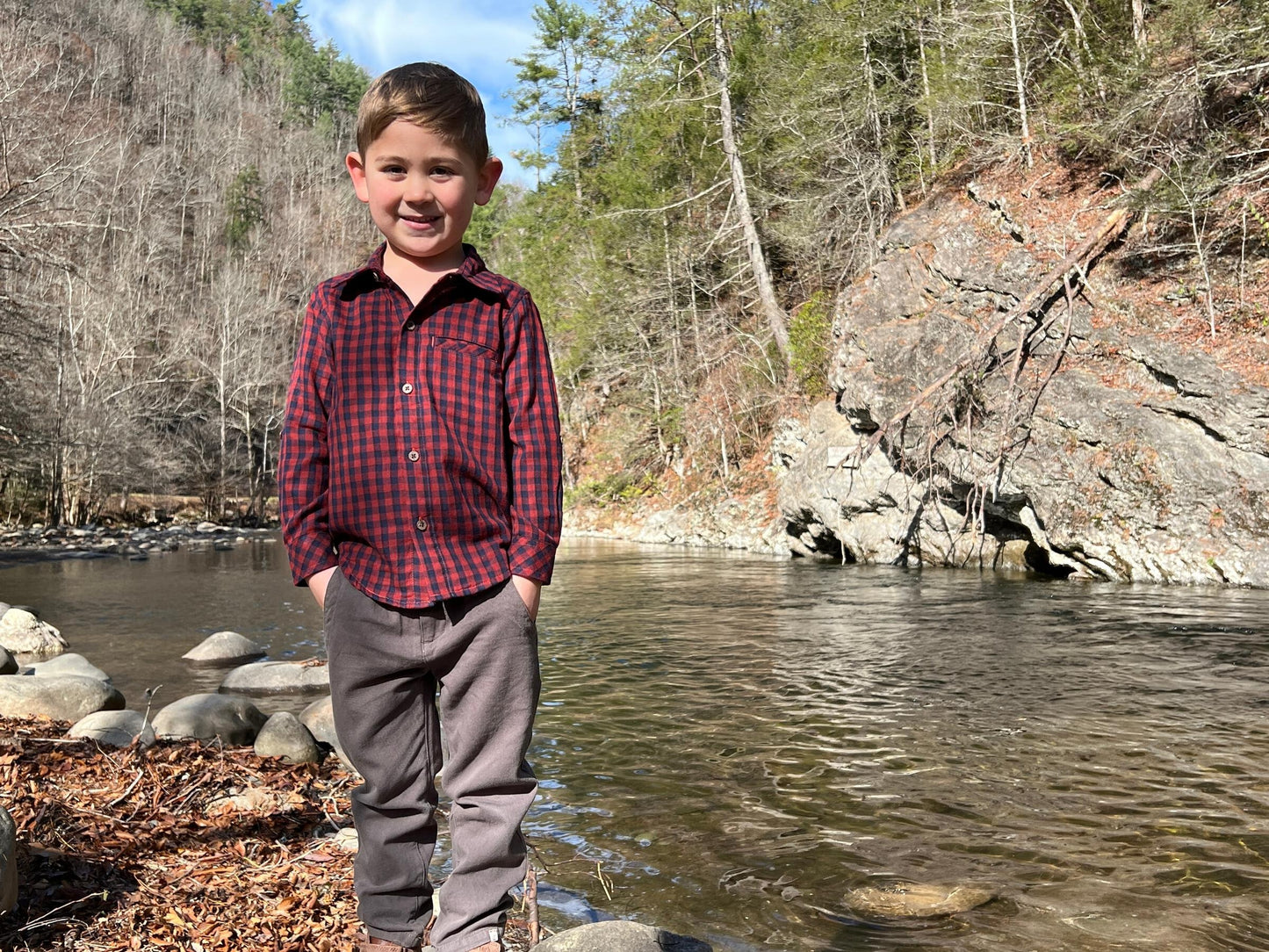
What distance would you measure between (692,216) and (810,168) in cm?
542

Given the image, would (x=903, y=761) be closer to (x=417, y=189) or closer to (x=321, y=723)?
(x=321, y=723)

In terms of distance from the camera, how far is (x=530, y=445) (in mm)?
2229

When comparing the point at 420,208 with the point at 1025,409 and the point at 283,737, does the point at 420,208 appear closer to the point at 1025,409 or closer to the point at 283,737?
the point at 283,737

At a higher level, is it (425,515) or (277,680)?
(425,515)

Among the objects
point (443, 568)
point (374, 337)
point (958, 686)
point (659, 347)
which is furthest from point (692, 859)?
point (659, 347)

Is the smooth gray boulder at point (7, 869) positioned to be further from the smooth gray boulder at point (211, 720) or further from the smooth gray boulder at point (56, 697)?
the smooth gray boulder at point (56, 697)

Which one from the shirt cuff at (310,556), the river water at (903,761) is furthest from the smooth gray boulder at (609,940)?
the shirt cuff at (310,556)

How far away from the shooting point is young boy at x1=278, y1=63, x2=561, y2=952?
215 centimetres

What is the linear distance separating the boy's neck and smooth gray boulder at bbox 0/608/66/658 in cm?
910

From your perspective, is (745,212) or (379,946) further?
(745,212)

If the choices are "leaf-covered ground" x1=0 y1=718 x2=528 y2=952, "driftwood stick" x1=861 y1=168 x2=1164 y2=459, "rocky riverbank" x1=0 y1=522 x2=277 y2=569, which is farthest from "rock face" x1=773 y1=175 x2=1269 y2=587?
"rocky riverbank" x1=0 y1=522 x2=277 y2=569

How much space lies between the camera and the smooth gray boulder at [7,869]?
2.53m

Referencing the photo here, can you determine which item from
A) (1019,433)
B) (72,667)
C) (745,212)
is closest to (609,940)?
(72,667)

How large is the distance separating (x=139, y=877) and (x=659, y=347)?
26.7m
